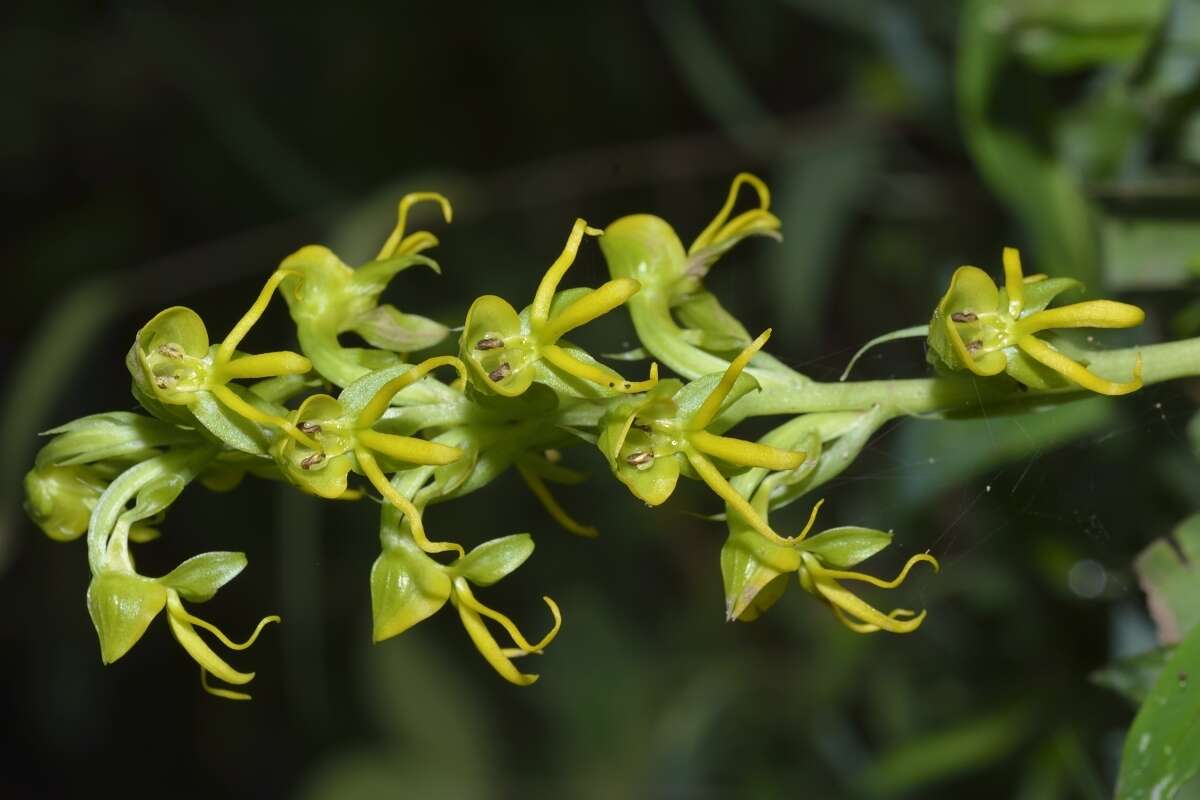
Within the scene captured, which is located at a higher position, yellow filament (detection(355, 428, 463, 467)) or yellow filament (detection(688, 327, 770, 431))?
yellow filament (detection(355, 428, 463, 467))

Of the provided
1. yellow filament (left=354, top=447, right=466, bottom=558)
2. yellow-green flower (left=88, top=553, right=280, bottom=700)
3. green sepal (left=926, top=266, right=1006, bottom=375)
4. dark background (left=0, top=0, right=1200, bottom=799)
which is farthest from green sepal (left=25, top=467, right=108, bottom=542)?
dark background (left=0, top=0, right=1200, bottom=799)

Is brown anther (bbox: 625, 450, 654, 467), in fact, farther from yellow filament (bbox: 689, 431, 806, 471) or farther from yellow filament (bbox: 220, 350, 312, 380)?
yellow filament (bbox: 220, 350, 312, 380)

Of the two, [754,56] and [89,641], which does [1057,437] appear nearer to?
[754,56]

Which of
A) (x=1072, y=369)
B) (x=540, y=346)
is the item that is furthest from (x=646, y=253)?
(x=1072, y=369)

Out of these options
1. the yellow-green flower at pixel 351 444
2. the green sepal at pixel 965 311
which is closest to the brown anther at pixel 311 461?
the yellow-green flower at pixel 351 444

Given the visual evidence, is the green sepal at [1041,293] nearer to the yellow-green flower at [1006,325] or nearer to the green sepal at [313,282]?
the yellow-green flower at [1006,325]
